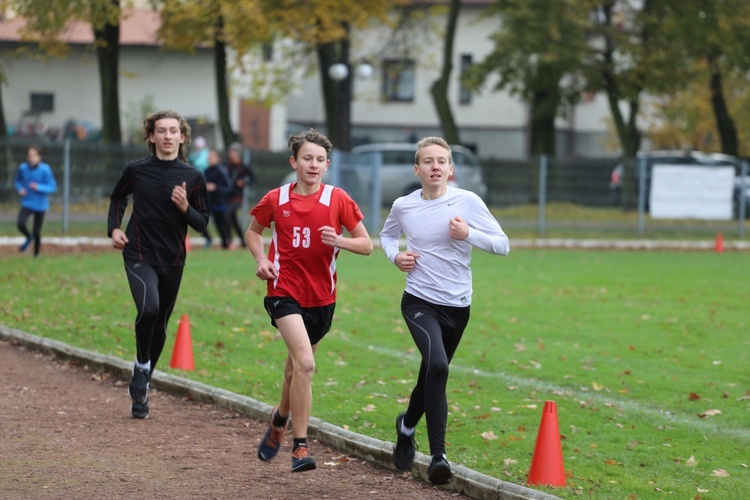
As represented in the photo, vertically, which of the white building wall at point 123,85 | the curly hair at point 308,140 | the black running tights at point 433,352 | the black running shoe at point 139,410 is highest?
the white building wall at point 123,85

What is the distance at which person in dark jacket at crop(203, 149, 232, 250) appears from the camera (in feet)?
74.7

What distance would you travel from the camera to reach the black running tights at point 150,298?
28.8ft

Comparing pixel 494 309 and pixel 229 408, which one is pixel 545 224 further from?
pixel 229 408

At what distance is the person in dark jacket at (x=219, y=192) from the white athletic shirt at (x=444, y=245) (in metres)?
15.6

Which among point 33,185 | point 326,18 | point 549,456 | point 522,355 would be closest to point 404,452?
point 549,456

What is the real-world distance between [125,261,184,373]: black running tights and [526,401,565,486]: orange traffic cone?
3.25 metres

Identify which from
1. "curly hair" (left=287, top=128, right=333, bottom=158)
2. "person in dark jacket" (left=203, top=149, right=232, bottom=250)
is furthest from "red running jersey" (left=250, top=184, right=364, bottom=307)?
"person in dark jacket" (left=203, top=149, right=232, bottom=250)

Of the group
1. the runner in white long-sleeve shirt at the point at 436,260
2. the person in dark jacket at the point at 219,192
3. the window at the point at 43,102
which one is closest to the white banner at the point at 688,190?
the person in dark jacket at the point at 219,192

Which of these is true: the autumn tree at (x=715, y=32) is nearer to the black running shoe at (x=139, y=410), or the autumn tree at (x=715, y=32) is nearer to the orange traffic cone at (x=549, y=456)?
the black running shoe at (x=139, y=410)

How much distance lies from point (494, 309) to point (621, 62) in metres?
23.9

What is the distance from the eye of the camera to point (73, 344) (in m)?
11.8

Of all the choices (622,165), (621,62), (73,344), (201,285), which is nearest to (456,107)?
(621,62)

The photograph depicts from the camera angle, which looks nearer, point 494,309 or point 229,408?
point 229,408

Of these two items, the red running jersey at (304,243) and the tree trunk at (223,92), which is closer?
the red running jersey at (304,243)
